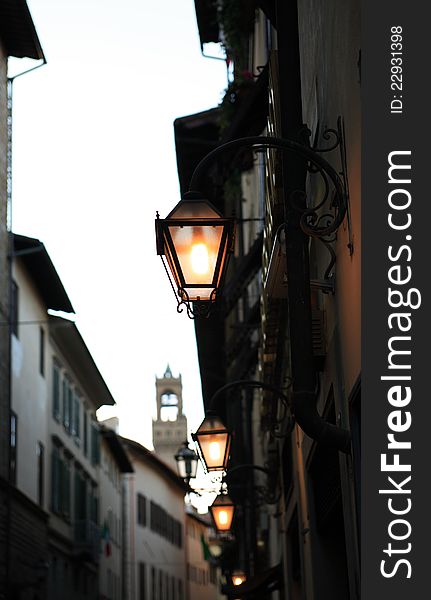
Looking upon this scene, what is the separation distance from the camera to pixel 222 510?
47.7ft

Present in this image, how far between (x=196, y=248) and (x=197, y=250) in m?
0.01

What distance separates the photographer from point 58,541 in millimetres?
31688

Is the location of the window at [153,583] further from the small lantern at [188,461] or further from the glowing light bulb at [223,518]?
the glowing light bulb at [223,518]

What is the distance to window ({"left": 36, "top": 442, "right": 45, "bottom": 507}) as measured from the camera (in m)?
28.6

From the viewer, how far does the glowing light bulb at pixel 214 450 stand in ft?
32.5

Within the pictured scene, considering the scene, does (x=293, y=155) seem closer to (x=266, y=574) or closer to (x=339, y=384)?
(x=339, y=384)

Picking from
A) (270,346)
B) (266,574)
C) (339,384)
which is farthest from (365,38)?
(266,574)

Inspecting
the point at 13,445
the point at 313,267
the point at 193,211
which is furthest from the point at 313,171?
the point at 13,445

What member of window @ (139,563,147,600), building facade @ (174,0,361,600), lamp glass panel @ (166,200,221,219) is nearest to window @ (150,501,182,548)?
window @ (139,563,147,600)

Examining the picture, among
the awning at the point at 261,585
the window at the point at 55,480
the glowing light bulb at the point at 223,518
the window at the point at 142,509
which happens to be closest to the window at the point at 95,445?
the window at the point at 55,480

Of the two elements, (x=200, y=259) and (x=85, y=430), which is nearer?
(x=200, y=259)

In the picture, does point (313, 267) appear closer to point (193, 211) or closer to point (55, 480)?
point (193, 211)

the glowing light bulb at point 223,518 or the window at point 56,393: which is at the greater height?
the window at point 56,393

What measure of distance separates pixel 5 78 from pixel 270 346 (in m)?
16.7
